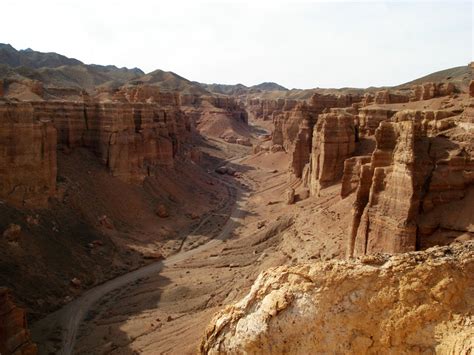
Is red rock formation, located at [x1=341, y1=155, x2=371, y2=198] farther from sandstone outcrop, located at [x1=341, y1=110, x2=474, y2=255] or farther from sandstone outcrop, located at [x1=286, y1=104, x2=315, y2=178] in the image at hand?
sandstone outcrop, located at [x1=286, y1=104, x2=315, y2=178]

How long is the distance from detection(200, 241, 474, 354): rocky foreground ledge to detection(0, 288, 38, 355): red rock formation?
45.6 feet

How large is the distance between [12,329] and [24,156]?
17.3m

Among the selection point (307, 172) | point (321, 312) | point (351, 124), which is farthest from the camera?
point (307, 172)

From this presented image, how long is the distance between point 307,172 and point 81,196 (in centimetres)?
2119

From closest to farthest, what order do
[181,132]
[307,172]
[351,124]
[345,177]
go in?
[345,177], [351,124], [307,172], [181,132]

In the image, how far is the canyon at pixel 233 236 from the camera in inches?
353

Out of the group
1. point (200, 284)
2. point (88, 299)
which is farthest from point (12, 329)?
point (200, 284)

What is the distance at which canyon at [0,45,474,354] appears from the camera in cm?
898

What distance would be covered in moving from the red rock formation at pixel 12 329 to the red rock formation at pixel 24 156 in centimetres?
1470

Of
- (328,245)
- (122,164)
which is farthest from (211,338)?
(122,164)

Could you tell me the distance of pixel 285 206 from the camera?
44250 mm

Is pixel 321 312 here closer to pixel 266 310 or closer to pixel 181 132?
pixel 266 310

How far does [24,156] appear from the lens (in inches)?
1345

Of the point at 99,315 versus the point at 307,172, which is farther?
the point at 307,172
